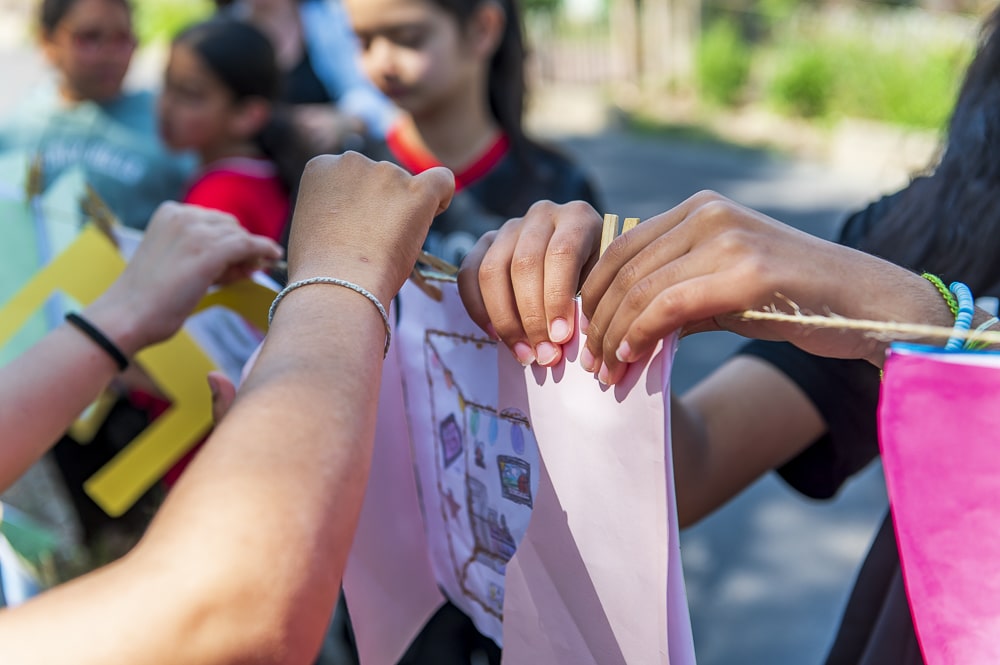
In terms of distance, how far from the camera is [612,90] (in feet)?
39.5

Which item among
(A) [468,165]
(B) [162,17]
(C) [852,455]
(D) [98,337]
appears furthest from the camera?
(B) [162,17]

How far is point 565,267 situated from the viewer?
712 mm

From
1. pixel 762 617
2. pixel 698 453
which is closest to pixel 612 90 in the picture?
pixel 762 617

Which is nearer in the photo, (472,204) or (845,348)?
(845,348)

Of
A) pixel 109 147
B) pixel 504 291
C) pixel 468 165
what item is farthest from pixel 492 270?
pixel 109 147

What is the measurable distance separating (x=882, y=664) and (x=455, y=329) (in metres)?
0.52

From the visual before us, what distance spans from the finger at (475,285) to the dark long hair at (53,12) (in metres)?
2.15

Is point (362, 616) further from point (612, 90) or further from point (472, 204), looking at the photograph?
point (612, 90)

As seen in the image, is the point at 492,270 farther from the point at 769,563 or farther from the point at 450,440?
the point at 769,563

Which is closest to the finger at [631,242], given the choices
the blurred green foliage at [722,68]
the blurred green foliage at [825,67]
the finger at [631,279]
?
the finger at [631,279]

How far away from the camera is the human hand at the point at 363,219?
26.4 inches

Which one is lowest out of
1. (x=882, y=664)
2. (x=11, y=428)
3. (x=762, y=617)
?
(x=762, y=617)

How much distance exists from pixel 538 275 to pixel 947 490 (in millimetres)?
320

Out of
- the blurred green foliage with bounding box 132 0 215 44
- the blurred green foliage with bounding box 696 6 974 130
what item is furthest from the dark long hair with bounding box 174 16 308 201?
the blurred green foliage with bounding box 132 0 215 44
